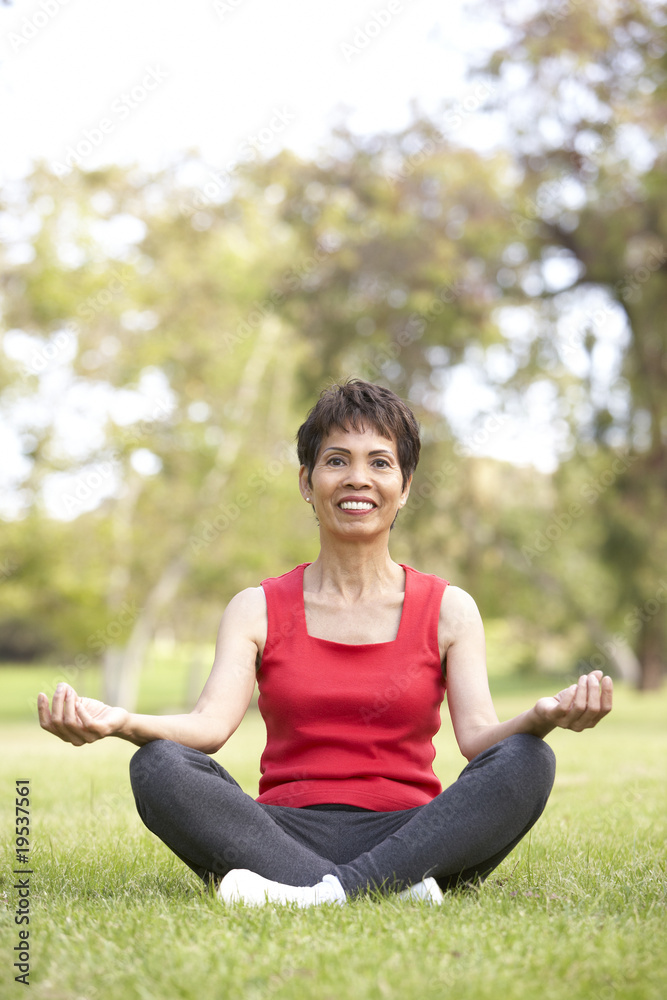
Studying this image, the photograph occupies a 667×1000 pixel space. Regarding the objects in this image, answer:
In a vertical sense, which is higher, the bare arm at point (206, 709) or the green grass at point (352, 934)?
the bare arm at point (206, 709)

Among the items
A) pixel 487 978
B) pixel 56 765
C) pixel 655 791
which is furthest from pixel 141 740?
pixel 56 765

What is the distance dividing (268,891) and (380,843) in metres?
0.34

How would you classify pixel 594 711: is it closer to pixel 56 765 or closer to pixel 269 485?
pixel 56 765

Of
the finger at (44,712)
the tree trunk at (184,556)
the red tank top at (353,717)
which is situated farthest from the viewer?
the tree trunk at (184,556)

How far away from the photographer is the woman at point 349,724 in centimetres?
273

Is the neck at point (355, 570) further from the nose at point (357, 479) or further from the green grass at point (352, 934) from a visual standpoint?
the green grass at point (352, 934)

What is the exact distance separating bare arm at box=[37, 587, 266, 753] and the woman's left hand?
3.05ft

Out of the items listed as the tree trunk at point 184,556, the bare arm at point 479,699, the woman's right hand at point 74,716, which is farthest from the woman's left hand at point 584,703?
the tree trunk at point 184,556

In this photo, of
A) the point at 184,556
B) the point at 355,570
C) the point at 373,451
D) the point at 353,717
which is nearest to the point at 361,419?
the point at 373,451

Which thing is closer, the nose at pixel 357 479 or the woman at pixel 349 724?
the woman at pixel 349 724

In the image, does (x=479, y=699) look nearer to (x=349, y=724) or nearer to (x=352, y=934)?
(x=349, y=724)

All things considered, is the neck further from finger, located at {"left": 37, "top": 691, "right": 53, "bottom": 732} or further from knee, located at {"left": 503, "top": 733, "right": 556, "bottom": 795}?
finger, located at {"left": 37, "top": 691, "right": 53, "bottom": 732}

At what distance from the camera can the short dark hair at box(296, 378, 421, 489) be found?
3266 millimetres

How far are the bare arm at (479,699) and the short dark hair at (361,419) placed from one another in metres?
0.50
